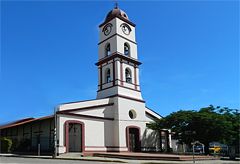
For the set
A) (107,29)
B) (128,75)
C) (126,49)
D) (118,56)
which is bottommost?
(128,75)

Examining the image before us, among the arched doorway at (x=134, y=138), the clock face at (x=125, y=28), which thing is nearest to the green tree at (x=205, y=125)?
the arched doorway at (x=134, y=138)

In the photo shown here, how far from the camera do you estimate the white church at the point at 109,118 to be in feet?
95.8

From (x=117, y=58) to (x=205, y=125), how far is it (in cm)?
1254

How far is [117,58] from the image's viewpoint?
113ft

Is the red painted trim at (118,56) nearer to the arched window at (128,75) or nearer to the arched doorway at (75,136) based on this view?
the arched window at (128,75)

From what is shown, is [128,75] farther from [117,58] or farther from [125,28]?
[125,28]

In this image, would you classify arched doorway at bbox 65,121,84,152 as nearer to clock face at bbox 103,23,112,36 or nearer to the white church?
the white church

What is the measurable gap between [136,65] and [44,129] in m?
13.8

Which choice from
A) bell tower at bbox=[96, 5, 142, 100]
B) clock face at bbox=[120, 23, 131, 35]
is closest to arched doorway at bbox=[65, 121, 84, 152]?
bell tower at bbox=[96, 5, 142, 100]

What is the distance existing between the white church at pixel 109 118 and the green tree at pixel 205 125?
391 centimetres

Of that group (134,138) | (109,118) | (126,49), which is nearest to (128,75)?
(126,49)

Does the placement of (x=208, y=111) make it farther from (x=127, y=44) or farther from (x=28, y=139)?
(x=28, y=139)

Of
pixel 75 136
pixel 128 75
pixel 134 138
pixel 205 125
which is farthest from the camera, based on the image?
pixel 128 75

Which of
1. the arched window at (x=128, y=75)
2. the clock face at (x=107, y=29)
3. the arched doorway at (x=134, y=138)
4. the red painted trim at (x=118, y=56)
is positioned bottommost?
the arched doorway at (x=134, y=138)
